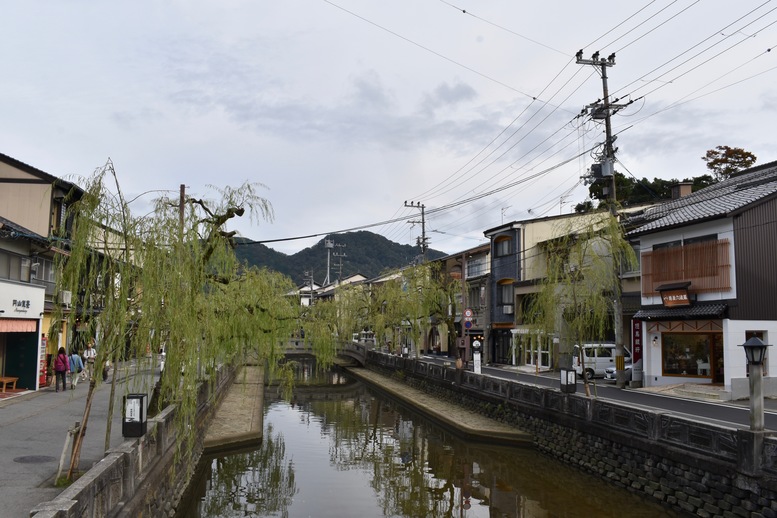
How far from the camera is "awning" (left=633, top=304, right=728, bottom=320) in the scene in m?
23.9

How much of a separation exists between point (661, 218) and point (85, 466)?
2586 cm

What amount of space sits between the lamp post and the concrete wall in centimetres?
1152

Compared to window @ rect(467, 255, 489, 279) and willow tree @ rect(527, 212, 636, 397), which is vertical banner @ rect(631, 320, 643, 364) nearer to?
willow tree @ rect(527, 212, 636, 397)

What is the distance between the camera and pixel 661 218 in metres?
28.6

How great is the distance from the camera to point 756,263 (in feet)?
78.7

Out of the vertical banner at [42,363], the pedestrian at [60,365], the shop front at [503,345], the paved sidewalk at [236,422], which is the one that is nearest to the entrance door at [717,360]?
the paved sidewalk at [236,422]

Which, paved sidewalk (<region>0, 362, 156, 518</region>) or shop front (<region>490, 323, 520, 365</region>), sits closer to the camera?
paved sidewalk (<region>0, 362, 156, 518</region>)

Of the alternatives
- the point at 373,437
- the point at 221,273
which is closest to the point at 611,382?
the point at 373,437

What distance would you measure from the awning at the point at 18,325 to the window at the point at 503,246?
3123 centimetres

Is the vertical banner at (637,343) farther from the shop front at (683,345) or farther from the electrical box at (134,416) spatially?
the electrical box at (134,416)

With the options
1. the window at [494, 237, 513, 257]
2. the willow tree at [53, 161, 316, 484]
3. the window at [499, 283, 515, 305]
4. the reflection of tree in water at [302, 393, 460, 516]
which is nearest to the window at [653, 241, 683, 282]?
the reflection of tree in water at [302, 393, 460, 516]

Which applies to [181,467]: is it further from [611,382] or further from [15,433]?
[611,382]

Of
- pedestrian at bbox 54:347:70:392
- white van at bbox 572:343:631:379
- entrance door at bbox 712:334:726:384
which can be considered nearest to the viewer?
pedestrian at bbox 54:347:70:392

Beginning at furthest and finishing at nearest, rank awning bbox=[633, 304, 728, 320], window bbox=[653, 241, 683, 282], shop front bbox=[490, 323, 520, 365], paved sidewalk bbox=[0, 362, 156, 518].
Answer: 1. shop front bbox=[490, 323, 520, 365]
2. window bbox=[653, 241, 683, 282]
3. awning bbox=[633, 304, 728, 320]
4. paved sidewalk bbox=[0, 362, 156, 518]
